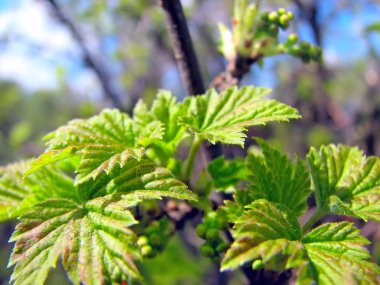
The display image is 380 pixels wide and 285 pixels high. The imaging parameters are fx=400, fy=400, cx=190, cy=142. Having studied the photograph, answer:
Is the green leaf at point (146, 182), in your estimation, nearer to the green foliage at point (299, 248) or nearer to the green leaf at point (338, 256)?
the green foliage at point (299, 248)

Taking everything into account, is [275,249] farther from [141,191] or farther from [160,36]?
[160,36]

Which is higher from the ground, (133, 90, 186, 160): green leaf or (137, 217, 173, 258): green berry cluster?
(133, 90, 186, 160): green leaf

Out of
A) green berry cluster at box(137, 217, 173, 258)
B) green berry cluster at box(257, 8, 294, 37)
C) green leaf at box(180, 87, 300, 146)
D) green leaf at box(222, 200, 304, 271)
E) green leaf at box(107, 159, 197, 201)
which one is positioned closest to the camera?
A: green leaf at box(222, 200, 304, 271)

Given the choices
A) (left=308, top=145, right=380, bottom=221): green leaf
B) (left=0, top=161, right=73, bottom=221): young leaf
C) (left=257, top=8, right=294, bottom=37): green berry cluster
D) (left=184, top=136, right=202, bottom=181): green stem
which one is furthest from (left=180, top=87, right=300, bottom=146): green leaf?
(left=0, top=161, right=73, bottom=221): young leaf

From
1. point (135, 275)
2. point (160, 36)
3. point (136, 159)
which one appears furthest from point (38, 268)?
point (160, 36)

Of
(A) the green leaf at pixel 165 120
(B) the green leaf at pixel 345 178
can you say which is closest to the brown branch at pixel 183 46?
(A) the green leaf at pixel 165 120

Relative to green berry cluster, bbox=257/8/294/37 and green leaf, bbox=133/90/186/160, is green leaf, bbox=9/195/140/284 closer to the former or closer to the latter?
green leaf, bbox=133/90/186/160

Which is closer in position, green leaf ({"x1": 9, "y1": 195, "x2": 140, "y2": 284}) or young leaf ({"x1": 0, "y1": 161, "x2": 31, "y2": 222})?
green leaf ({"x1": 9, "y1": 195, "x2": 140, "y2": 284})
